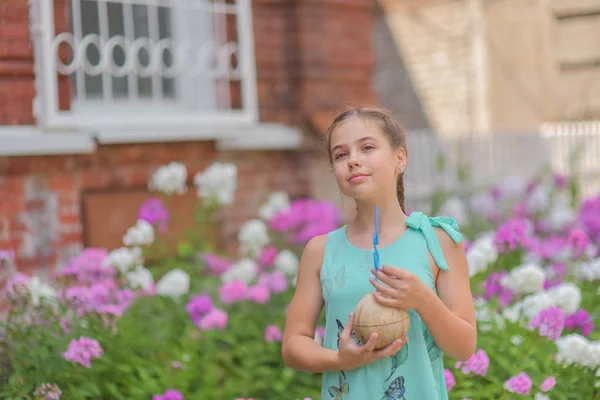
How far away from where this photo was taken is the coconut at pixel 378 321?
1.80 metres

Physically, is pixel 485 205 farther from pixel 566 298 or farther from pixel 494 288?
pixel 566 298

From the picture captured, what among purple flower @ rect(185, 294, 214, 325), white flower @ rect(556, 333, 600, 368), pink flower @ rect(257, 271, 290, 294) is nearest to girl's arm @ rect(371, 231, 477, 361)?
white flower @ rect(556, 333, 600, 368)

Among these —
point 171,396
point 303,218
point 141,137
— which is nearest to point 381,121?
point 171,396

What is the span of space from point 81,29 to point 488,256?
9.91 feet

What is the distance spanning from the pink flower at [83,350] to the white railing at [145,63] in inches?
87.1

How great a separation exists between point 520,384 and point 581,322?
0.62 meters

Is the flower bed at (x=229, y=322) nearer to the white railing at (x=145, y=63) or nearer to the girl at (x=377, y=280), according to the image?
the girl at (x=377, y=280)

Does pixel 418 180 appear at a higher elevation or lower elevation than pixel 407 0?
lower

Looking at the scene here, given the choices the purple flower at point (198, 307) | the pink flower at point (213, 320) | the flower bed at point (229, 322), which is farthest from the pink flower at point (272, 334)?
the purple flower at point (198, 307)

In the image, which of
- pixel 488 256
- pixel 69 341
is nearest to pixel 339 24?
pixel 488 256

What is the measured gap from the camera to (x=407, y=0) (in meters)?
13.4

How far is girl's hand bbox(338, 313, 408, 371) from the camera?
1.83 meters

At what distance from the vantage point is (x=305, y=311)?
2096 millimetres

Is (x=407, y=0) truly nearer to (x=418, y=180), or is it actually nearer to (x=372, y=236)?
(x=418, y=180)
